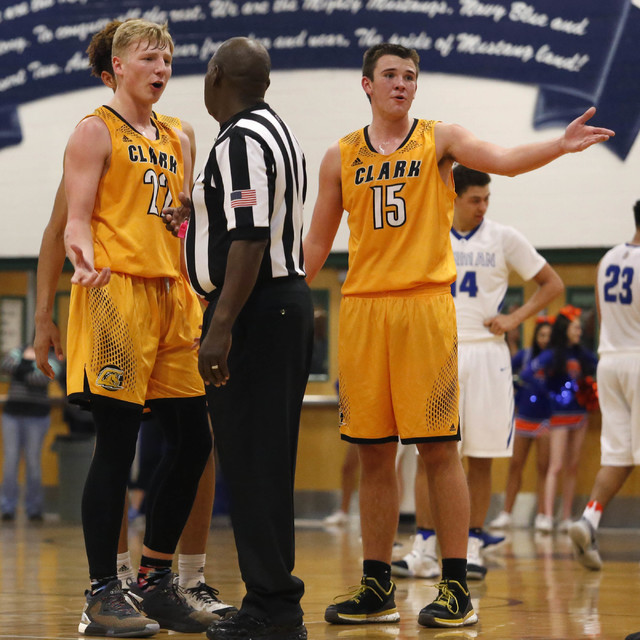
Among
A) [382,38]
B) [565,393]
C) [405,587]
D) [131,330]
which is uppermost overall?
[382,38]

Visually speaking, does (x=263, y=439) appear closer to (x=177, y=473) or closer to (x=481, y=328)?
(x=177, y=473)

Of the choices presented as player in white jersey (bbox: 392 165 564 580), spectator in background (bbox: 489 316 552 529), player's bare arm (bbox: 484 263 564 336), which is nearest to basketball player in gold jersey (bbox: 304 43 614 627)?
player in white jersey (bbox: 392 165 564 580)

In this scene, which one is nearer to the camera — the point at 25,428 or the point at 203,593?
the point at 203,593

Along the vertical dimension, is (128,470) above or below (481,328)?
below

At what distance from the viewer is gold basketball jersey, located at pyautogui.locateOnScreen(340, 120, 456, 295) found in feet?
14.8

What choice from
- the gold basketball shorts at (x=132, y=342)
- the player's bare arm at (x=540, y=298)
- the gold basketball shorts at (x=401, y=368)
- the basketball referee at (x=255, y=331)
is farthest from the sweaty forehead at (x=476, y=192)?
the basketball referee at (x=255, y=331)

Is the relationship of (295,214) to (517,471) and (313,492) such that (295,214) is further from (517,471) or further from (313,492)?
(313,492)

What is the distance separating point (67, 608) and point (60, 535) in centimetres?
452

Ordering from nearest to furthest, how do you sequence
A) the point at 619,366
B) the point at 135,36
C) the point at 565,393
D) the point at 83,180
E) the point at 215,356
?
the point at 215,356, the point at 83,180, the point at 135,36, the point at 619,366, the point at 565,393

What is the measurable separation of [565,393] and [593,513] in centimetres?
329

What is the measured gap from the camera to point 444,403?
14.7 ft

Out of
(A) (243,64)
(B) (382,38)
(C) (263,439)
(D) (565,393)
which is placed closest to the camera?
(C) (263,439)

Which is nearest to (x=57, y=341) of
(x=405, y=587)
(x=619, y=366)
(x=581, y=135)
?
(x=581, y=135)

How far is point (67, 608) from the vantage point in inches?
194
